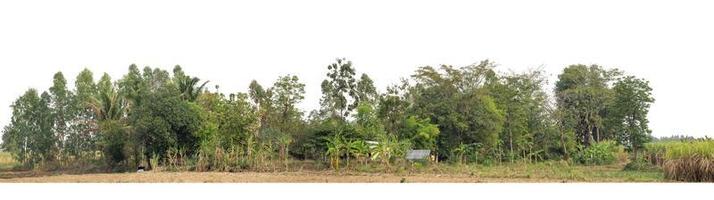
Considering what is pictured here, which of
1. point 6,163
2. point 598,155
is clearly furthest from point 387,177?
point 6,163

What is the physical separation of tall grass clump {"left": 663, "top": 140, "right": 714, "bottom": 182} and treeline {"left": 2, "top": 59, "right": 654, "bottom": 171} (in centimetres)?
926

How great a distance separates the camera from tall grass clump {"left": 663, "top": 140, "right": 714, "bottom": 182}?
15.6 metres

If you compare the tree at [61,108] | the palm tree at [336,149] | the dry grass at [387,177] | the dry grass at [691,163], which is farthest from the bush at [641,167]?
the tree at [61,108]

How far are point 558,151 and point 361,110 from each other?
40.4ft

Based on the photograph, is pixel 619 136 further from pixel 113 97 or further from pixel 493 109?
pixel 113 97

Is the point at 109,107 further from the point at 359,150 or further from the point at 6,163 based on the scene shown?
the point at 359,150

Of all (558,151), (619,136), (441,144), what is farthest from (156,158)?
(619,136)

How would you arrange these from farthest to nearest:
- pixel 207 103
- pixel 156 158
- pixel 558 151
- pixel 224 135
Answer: pixel 558 151
pixel 207 103
pixel 224 135
pixel 156 158

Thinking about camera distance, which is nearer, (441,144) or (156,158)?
(156,158)

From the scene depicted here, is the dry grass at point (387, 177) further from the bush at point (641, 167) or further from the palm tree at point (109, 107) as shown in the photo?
the palm tree at point (109, 107)

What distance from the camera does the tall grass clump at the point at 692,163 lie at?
15.6 meters

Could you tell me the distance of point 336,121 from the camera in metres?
28.4

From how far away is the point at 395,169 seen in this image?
22844 millimetres

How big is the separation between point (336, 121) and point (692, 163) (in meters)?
15.4
